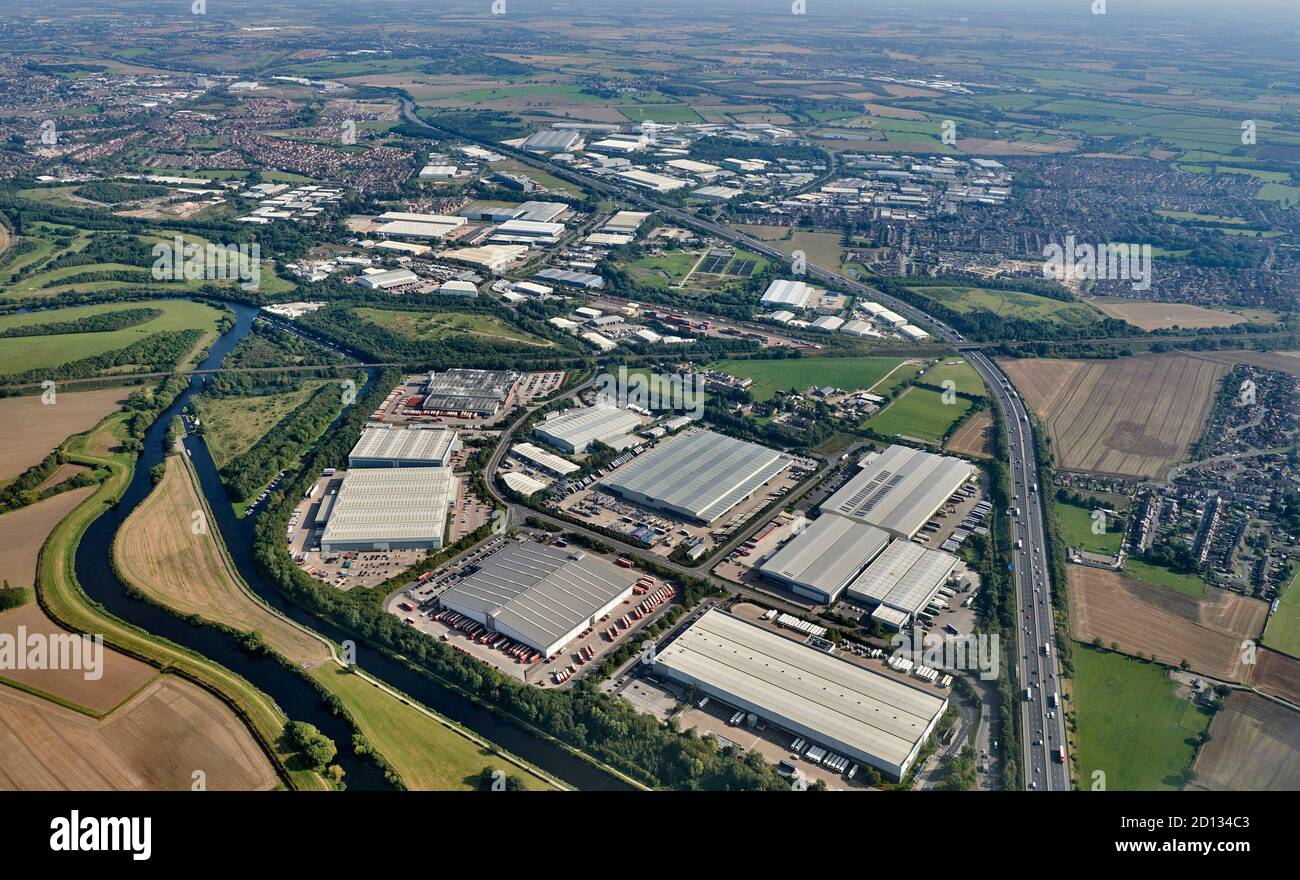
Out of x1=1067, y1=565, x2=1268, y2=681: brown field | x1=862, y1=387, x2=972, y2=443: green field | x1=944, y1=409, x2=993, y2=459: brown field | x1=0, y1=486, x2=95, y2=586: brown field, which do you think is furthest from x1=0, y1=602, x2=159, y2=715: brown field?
x1=944, y1=409, x2=993, y2=459: brown field

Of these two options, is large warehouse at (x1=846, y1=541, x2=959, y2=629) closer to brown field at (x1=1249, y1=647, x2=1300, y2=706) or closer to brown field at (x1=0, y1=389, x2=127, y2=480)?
brown field at (x1=1249, y1=647, x2=1300, y2=706)

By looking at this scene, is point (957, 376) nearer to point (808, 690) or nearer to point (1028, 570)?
point (1028, 570)

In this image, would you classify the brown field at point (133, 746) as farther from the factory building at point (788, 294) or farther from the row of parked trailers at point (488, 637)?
the factory building at point (788, 294)

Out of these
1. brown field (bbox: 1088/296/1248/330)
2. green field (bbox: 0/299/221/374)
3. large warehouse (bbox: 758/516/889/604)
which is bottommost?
large warehouse (bbox: 758/516/889/604)

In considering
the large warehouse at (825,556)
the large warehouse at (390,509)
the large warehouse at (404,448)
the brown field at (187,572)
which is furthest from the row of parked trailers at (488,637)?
the large warehouse at (404,448)
